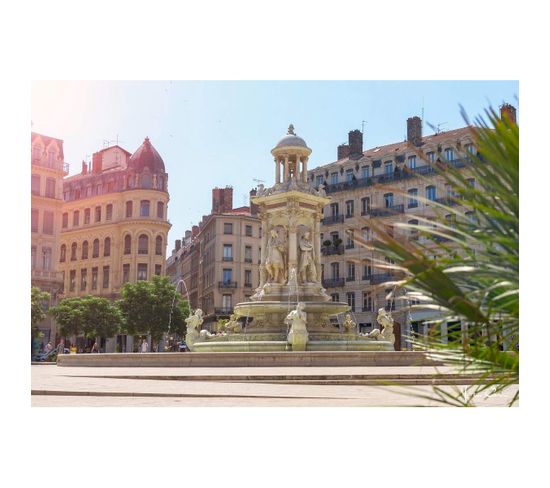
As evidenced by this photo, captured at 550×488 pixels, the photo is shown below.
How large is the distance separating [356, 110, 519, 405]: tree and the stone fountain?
21551 mm

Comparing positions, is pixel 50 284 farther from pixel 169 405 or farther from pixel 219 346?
pixel 169 405

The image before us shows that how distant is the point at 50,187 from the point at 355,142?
24085mm

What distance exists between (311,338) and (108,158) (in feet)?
187

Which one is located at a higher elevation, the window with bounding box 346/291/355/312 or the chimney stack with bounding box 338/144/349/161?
the chimney stack with bounding box 338/144/349/161

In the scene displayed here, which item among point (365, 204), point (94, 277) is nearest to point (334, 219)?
point (365, 204)

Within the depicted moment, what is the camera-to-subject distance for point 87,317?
55031mm

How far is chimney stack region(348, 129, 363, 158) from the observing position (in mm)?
64750

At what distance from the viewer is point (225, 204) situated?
79.4 m

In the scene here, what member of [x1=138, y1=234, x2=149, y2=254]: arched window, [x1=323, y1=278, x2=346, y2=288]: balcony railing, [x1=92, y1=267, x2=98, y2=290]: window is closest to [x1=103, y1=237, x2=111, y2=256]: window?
[x1=92, y1=267, x2=98, y2=290]: window

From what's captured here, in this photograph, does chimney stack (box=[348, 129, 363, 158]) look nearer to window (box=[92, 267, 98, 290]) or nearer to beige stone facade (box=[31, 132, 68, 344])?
beige stone facade (box=[31, 132, 68, 344])

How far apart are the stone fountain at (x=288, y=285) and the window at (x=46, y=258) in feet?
106

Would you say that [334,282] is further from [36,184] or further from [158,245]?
[36,184]

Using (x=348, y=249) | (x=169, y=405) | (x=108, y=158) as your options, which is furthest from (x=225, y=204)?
(x=169, y=405)

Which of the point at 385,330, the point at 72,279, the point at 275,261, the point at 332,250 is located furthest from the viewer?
the point at 72,279
